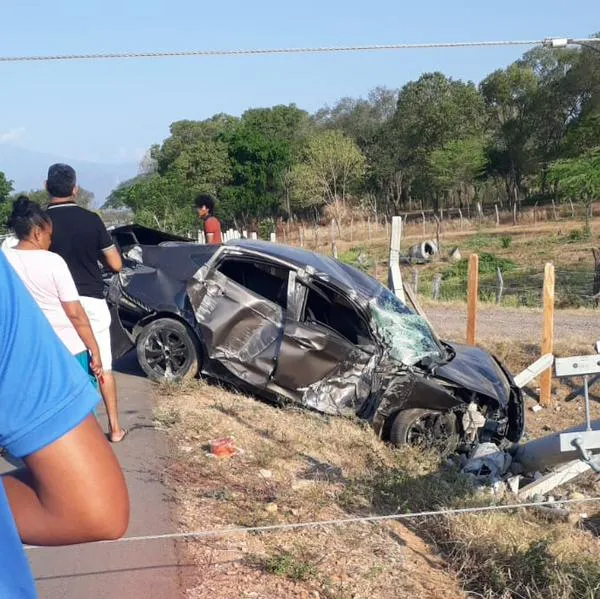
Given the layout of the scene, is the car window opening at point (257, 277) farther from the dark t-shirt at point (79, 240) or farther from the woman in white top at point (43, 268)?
the woman in white top at point (43, 268)

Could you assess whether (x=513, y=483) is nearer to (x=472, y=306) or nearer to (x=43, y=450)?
(x=43, y=450)

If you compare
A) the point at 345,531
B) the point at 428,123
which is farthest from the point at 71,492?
the point at 428,123

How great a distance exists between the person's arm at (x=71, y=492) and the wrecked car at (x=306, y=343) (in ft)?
19.4

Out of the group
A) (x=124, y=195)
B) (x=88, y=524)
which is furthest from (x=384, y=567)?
(x=124, y=195)

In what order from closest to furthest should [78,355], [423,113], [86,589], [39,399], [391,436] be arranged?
[39,399], [86,589], [78,355], [391,436], [423,113]

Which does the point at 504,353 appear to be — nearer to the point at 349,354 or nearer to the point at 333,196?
the point at 349,354

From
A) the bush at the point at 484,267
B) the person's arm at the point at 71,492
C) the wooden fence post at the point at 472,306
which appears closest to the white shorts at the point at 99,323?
the person's arm at the point at 71,492

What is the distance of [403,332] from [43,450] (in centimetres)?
651

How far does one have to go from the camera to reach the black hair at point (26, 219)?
464 cm

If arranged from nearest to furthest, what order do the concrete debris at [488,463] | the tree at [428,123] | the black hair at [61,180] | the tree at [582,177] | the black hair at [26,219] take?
the black hair at [26,219], the black hair at [61,180], the concrete debris at [488,463], the tree at [582,177], the tree at [428,123]

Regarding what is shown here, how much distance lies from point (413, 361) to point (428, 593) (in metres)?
3.73

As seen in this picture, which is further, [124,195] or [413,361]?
[124,195]

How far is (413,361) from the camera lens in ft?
24.6

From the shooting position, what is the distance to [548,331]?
406 inches
